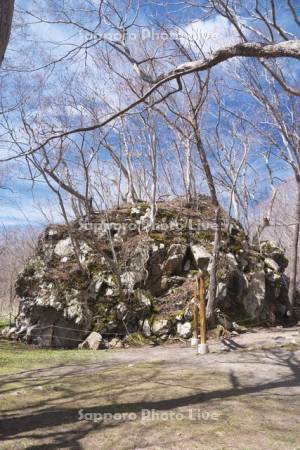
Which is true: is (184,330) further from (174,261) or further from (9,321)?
(9,321)

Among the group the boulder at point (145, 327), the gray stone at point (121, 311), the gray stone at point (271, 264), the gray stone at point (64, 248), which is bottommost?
the boulder at point (145, 327)

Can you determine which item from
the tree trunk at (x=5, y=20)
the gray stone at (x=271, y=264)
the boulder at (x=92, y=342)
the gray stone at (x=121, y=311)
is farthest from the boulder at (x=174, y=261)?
the tree trunk at (x=5, y=20)

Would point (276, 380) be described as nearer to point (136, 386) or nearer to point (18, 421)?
point (136, 386)

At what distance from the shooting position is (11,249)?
36031mm

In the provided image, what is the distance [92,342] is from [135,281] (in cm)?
242

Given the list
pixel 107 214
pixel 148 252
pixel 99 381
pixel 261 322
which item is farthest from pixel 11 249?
pixel 99 381

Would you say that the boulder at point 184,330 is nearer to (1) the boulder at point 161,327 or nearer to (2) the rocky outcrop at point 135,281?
(2) the rocky outcrop at point 135,281

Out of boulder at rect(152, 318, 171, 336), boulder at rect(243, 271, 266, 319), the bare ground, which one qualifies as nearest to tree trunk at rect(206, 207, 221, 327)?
boulder at rect(152, 318, 171, 336)

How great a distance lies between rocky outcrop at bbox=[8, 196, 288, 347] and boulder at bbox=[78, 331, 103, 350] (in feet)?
0.57

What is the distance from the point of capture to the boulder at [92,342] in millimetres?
10953

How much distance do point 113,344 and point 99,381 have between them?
6015 millimetres

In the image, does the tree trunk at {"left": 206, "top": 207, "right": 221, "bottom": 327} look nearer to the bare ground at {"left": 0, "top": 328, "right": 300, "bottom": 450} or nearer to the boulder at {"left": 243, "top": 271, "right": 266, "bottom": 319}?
the boulder at {"left": 243, "top": 271, "right": 266, "bottom": 319}

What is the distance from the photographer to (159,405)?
3.86 meters

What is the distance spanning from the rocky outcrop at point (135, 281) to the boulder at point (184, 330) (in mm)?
29
